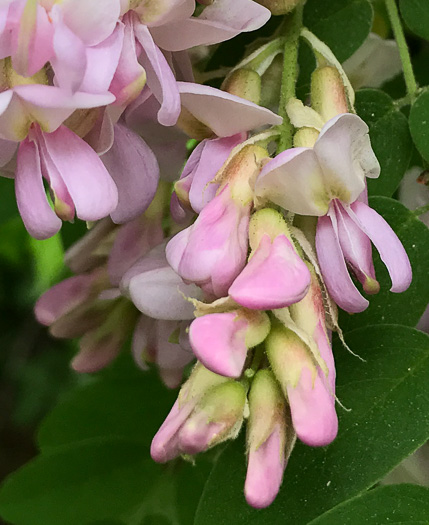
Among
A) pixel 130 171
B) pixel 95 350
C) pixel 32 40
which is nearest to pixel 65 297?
pixel 95 350

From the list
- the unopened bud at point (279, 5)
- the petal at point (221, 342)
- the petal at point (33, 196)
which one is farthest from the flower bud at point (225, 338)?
the unopened bud at point (279, 5)

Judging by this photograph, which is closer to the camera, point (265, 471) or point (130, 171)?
point (265, 471)

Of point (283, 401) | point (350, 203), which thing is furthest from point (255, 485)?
point (350, 203)

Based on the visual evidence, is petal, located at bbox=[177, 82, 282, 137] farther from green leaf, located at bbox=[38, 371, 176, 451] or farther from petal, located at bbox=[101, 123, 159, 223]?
green leaf, located at bbox=[38, 371, 176, 451]

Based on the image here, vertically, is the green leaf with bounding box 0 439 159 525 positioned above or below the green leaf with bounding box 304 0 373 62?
below

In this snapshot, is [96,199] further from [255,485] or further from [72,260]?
[72,260]

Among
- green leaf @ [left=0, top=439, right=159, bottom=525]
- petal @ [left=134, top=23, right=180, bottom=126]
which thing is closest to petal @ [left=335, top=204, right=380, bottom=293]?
petal @ [left=134, top=23, right=180, bottom=126]

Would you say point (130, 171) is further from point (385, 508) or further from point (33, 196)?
point (385, 508)
